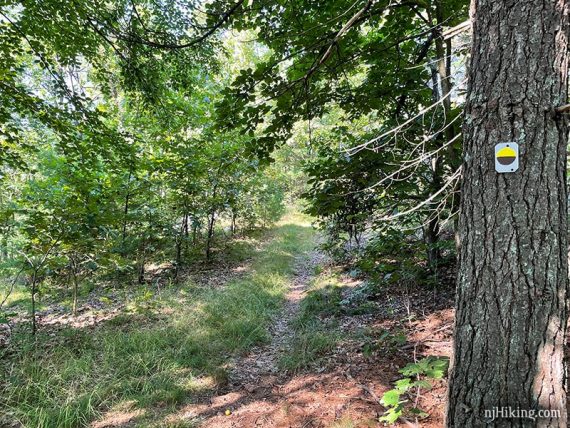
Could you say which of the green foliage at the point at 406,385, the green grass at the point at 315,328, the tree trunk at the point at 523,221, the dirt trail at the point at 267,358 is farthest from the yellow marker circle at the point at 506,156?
the dirt trail at the point at 267,358

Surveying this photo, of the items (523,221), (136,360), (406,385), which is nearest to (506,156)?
(523,221)

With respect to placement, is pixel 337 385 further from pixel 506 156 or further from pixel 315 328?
pixel 506 156

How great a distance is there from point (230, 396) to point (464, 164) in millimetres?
2971

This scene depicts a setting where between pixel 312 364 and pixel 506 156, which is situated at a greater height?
pixel 506 156

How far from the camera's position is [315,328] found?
4.30 meters

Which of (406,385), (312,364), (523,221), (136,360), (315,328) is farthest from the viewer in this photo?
(315,328)

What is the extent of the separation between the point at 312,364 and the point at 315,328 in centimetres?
91

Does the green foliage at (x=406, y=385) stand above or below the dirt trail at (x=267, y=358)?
above

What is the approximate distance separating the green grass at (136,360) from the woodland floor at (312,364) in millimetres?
48

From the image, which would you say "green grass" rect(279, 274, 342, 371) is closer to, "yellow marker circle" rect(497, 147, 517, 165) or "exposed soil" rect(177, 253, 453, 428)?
"exposed soil" rect(177, 253, 453, 428)

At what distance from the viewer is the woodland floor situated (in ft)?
8.56

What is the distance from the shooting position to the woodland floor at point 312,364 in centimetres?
261

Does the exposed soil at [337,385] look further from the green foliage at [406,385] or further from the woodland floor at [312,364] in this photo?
the green foliage at [406,385]

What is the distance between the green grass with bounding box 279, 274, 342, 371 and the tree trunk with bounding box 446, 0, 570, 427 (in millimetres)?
2333
